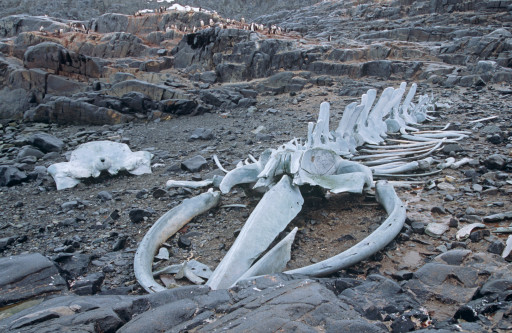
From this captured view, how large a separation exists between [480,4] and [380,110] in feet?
83.2

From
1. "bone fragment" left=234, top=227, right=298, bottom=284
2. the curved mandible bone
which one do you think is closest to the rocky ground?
the curved mandible bone

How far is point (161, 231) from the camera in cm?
327

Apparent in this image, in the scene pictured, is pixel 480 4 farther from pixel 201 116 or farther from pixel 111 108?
pixel 111 108

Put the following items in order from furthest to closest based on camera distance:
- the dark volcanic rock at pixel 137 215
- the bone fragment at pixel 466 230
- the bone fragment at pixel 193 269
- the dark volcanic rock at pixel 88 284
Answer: the dark volcanic rock at pixel 137 215, the bone fragment at pixel 466 230, the bone fragment at pixel 193 269, the dark volcanic rock at pixel 88 284

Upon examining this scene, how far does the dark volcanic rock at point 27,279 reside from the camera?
2.37 metres

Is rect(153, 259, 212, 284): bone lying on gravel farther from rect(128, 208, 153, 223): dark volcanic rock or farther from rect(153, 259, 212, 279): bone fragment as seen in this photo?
rect(128, 208, 153, 223): dark volcanic rock

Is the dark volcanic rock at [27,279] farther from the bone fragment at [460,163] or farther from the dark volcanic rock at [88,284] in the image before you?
the bone fragment at [460,163]

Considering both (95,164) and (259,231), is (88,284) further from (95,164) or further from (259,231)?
(95,164)

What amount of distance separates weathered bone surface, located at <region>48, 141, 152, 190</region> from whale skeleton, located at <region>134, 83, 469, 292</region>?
222cm

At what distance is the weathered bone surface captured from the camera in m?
5.75

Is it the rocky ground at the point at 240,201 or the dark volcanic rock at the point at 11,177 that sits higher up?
the rocky ground at the point at 240,201

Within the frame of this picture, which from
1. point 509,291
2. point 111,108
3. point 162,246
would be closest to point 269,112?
point 111,108

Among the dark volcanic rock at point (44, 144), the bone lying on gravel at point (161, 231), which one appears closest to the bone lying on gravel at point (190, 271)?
the bone lying on gravel at point (161, 231)

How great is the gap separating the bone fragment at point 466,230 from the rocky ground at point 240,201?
0.13ft
